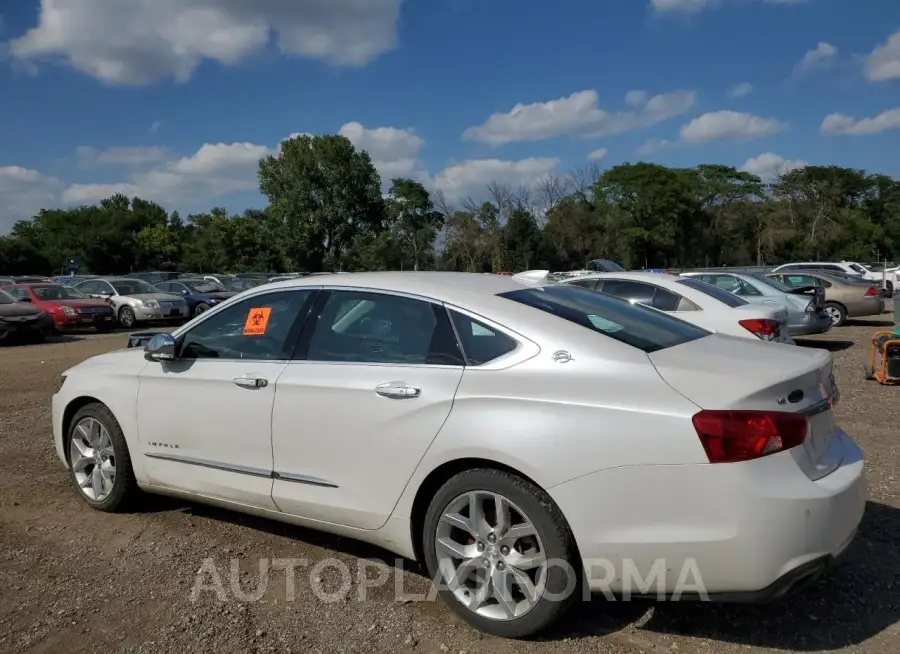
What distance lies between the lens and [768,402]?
2.80 metres

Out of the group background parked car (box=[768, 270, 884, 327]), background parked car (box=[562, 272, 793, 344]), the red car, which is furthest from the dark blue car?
background parked car (box=[768, 270, 884, 327])

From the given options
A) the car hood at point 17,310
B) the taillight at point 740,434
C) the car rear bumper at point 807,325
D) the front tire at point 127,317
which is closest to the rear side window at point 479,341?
the taillight at point 740,434

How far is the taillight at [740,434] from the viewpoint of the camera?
269 centimetres

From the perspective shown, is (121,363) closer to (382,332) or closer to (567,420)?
(382,332)

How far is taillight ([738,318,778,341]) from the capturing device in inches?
349

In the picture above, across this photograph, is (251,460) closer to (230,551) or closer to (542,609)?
(230,551)

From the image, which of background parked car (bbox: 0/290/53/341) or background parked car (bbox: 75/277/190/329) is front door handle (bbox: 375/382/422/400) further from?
background parked car (bbox: 75/277/190/329)

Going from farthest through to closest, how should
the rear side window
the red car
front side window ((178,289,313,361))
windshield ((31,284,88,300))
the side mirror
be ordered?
windshield ((31,284,88,300)) < the red car < the side mirror < front side window ((178,289,313,361)) < the rear side window

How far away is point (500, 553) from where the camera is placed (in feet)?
10.2

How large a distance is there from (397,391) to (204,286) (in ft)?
91.5

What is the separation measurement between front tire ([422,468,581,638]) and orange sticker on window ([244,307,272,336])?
60.4 inches

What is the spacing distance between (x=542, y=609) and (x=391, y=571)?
1108 mm

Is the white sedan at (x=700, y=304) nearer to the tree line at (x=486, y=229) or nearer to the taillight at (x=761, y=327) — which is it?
the taillight at (x=761, y=327)

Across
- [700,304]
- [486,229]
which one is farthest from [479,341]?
[486,229]
